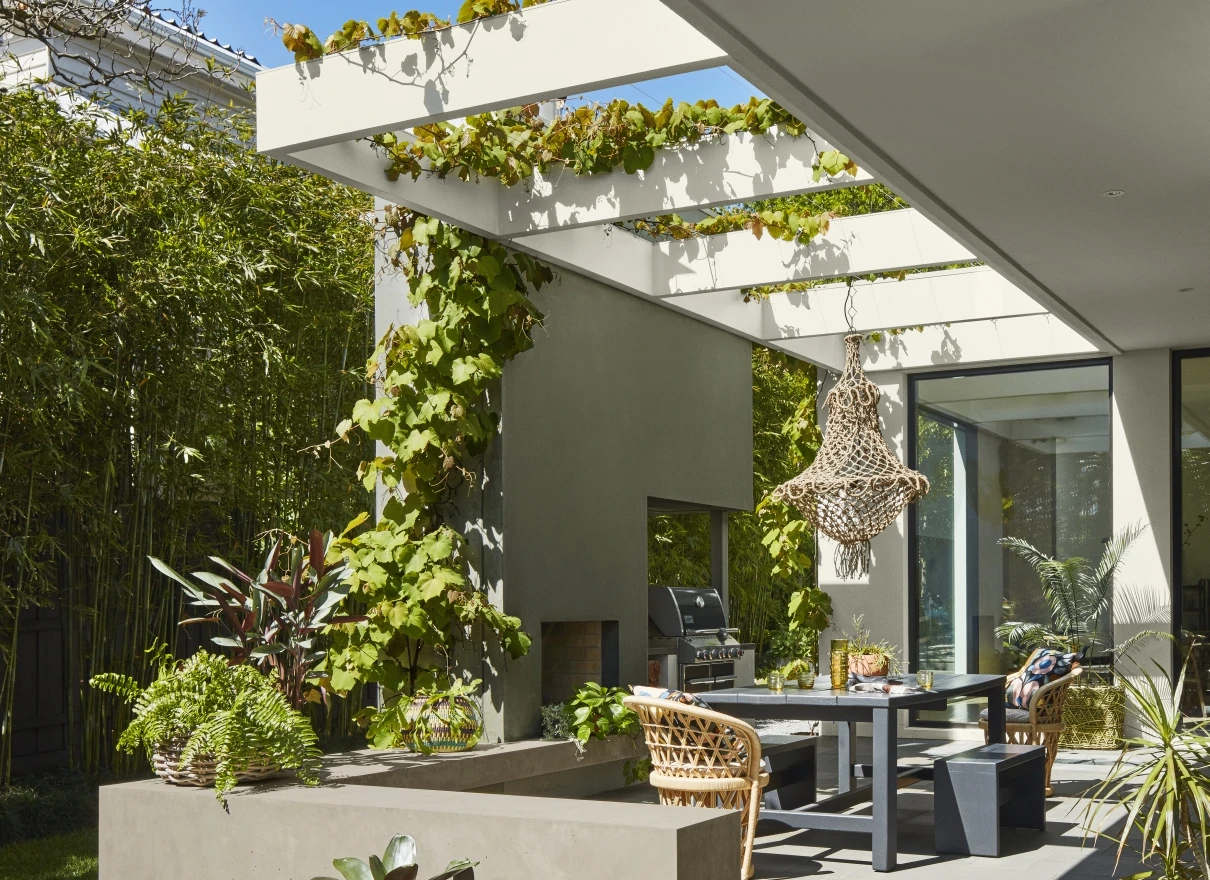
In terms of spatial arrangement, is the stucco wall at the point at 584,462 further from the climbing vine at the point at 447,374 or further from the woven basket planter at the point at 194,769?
the woven basket planter at the point at 194,769

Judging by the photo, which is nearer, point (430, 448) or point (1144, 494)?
point (430, 448)

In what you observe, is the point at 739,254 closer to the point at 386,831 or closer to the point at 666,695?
the point at 666,695

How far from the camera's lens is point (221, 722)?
13.8 ft

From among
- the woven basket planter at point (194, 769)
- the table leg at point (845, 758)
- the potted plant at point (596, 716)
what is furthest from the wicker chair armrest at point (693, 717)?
the table leg at point (845, 758)

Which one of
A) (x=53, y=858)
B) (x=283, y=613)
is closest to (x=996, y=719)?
(x=283, y=613)

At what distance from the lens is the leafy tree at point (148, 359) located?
21.0 feet

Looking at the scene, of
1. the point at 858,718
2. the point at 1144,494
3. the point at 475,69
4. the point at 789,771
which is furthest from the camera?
the point at 1144,494

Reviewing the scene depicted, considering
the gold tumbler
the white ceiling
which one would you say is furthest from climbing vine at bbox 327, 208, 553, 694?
the white ceiling

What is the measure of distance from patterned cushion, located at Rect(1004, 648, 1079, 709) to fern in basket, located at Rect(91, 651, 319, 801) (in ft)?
15.5

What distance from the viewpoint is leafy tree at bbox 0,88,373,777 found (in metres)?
6.41

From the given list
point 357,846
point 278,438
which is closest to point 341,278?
point 278,438

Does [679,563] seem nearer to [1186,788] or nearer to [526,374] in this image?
[526,374]

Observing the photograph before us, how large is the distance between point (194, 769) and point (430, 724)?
1.63 meters

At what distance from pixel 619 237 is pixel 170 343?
103 inches
